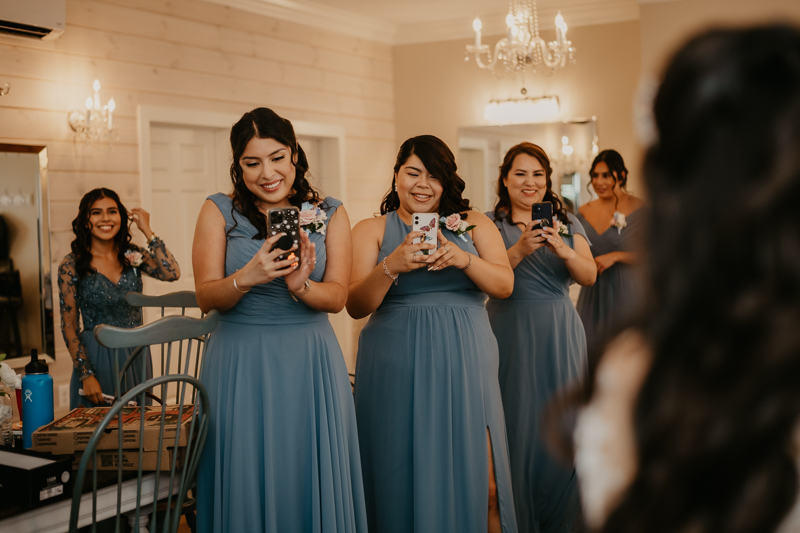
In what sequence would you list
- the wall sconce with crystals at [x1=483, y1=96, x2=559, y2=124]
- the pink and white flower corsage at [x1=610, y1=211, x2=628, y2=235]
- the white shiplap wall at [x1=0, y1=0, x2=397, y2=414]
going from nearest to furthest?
1. the white shiplap wall at [x1=0, y1=0, x2=397, y2=414]
2. the pink and white flower corsage at [x1=610, y1=211, x2=628, y2=235]
3. the wall sconce with crystals at [x1=483, y1=96, x2=559, y2=124]

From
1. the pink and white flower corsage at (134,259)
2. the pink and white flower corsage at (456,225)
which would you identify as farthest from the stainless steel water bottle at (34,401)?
the pink and white flower corsage at (134,259)

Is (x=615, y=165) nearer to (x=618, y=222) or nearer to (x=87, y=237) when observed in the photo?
(x=618, y=222)

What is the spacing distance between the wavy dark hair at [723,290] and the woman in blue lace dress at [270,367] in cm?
149

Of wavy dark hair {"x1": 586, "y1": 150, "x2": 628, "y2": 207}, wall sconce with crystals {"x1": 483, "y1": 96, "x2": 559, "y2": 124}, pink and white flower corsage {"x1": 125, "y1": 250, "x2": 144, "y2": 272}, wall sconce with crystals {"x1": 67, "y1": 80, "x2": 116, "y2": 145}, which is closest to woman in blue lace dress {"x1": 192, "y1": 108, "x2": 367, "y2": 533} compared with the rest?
pink and white flower corsage {"x1": 125, "y1": 250, "x2": 144, "y2": 272}

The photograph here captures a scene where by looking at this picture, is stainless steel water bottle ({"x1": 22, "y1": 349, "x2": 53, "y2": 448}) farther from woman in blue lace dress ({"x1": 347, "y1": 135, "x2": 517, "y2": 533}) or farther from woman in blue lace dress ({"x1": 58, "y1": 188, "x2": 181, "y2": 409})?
woman in blue lace dress ({"x1": 58, "y1": 188, "x2": 181, "y2": 409})

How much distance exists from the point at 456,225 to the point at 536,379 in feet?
2.63

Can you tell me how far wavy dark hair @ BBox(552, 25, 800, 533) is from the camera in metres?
0.50

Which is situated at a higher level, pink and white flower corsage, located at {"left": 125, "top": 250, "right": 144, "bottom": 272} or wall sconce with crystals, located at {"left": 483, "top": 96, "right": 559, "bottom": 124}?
wall sconce with crystals, located at {"left": 483, "top": 96, "right": 559, "bottom": 124}

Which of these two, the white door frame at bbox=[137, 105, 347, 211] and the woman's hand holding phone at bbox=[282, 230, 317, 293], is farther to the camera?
the white door frame at bbox=[137, 105, 347, 211]

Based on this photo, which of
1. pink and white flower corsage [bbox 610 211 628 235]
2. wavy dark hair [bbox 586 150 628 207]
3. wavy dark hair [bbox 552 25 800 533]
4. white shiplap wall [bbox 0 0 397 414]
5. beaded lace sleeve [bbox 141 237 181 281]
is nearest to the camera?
wavy dark hair [bbox 552 25 800 533]

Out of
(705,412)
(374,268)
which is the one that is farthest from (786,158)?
(374,268)

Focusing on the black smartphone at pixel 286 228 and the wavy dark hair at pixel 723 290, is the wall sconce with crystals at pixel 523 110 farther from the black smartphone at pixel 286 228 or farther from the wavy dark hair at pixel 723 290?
the wavy dark hair at pixel 723 290

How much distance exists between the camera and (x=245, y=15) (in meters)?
5.07

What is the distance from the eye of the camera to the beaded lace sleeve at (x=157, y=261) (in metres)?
3.52
